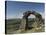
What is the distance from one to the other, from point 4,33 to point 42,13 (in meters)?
0.65

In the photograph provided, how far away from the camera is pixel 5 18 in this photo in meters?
1.32

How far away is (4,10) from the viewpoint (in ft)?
4.32

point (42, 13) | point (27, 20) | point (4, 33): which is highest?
point (42, 13)

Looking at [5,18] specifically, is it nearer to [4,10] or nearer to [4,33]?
[4,10]

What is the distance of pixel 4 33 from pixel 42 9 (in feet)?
2.24

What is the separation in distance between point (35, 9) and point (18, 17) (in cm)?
29

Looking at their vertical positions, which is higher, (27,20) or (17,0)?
(17,0)

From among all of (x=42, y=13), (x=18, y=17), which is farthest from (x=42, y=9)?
(x=18, y=17)

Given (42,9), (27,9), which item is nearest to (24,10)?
(27,9)

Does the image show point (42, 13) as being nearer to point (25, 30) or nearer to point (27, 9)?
point (27, 9)

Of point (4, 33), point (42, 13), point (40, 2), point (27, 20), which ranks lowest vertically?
point (4, 33)

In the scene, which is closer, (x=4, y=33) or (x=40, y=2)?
(x=4, y=33)
